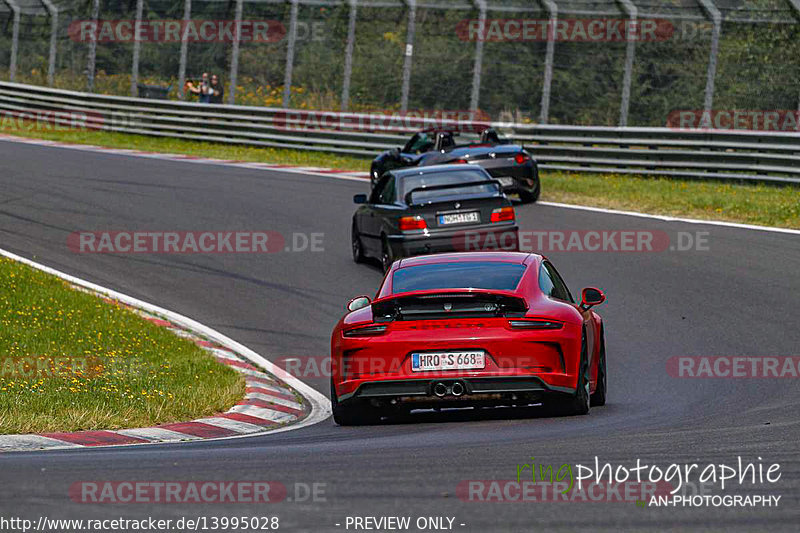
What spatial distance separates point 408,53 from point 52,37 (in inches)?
438

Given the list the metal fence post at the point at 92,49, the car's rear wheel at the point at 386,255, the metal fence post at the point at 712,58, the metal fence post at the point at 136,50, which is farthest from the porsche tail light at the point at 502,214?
the metal fence post at the point at 92,49

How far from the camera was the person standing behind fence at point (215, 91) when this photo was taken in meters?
31.5

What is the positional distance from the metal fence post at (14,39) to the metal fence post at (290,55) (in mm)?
8524

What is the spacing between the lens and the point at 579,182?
2484cm

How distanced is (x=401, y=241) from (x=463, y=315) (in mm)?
6949

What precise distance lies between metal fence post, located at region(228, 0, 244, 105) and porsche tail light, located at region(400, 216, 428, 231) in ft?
54.2

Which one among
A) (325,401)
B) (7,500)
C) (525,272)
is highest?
(525,272)

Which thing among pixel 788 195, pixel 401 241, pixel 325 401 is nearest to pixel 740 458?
pixel 325 401

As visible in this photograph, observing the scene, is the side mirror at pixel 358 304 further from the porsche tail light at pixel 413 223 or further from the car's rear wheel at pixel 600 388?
the porsche tail light at pixel 413 223

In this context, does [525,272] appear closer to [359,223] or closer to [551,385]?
[551,385]

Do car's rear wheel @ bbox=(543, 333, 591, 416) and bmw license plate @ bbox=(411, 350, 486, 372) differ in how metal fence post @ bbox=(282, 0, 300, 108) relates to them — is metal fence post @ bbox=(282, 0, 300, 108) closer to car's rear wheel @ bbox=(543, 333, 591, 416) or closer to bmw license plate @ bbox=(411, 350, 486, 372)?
car's rear wheel @ bbox=(543, 333, 591, 416)

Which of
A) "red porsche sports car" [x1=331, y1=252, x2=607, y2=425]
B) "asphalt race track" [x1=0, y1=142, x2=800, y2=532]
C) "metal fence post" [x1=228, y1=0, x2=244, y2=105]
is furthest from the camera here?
"metal fence post" [x1=228, y1=0, x2=244, y2=105]

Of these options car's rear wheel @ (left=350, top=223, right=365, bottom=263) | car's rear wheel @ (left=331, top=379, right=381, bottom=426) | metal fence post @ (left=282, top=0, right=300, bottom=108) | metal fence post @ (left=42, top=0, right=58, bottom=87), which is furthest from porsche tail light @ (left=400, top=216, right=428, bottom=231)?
metal fence post @ (left=42, top=0, right=58, bottom=87)

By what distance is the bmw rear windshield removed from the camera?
52.2 ft
